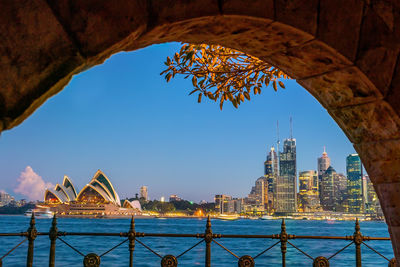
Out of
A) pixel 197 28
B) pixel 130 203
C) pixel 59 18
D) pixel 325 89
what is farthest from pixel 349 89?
pixel 130 203

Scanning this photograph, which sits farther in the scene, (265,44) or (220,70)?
(220,70)

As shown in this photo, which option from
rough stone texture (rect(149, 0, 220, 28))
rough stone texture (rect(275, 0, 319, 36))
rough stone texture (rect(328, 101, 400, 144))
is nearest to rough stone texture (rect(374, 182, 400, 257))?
rough stone texture (rect(328, 101, 400, 144))

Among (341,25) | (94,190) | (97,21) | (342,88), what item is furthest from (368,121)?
(94,190)

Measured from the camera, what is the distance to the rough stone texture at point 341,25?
1.34 meters

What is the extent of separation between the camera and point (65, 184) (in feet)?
192

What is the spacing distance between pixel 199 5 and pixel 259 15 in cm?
22

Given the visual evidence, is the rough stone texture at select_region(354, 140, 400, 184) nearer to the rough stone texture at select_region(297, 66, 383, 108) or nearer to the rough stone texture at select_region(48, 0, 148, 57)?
the rough stone texture at select_region(297, 66, 383, 108)

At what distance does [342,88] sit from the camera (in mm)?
1564

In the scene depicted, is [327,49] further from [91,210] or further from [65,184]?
[91,210]

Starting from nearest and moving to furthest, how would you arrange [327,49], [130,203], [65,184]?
[327,49]
[65,184]
[130,203]

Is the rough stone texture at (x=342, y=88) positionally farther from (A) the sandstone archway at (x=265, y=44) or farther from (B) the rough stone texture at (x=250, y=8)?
(B) the rough stone texture at (x=250, y=8)

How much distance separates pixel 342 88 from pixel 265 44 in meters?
0.38

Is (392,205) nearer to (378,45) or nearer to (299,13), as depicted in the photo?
(378,45)

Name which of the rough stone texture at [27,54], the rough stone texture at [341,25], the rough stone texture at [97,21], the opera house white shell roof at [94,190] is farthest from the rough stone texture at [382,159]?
the opera house white shell roof at [94,190]
